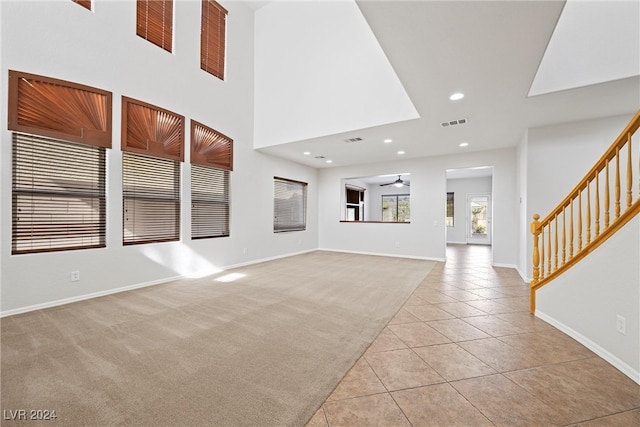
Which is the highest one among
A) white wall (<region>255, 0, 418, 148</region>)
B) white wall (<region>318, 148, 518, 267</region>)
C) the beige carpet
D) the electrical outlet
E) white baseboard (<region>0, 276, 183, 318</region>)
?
white wall (<region>255, 0, 418, 148</region>)

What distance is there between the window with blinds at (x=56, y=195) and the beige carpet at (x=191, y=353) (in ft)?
2.84

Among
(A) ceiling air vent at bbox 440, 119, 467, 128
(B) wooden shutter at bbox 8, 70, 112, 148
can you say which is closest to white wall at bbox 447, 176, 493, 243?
(A) ceiling air vent at bbox 440, 119, 467, 128

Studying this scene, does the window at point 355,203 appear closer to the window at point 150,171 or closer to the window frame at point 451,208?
the window frame at point 451,208

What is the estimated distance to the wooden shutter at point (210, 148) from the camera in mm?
4859

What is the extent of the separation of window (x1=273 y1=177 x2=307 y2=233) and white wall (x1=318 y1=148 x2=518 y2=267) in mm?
809

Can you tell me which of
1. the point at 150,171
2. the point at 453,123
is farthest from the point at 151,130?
the point at 453,123

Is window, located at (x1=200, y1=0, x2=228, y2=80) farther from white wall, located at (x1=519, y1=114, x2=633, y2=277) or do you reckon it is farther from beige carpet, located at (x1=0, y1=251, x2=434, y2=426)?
white wall, located at (x1=519, y1=114, x2=633, y2=277)

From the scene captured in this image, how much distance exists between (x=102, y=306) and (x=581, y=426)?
14.6 ft

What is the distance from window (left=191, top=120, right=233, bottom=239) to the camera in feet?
16.0

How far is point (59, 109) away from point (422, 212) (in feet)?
23.2

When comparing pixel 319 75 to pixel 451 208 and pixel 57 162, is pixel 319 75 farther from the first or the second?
pixel 451 208

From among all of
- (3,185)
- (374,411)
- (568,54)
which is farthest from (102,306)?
(568,54)

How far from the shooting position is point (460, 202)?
1098 cm

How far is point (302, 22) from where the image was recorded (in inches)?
212
